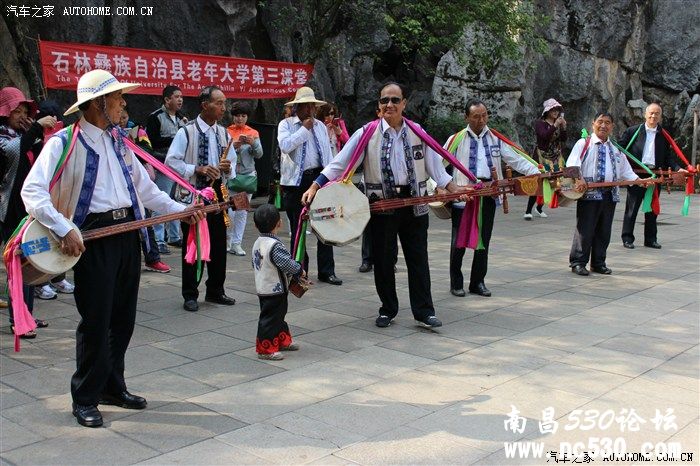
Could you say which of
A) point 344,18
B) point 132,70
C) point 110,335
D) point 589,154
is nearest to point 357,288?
point 589,154

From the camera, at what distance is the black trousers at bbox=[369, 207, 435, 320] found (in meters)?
5.95

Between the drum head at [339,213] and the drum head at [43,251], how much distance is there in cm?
216

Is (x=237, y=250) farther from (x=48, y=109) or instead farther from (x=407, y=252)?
(x=48, y=109)

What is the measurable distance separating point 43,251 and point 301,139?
13.0ft

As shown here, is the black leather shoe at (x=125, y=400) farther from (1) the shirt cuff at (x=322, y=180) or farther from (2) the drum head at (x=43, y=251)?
(1) the shirt cuff at (x=322, y=180)

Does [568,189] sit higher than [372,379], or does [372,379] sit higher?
[568,189]

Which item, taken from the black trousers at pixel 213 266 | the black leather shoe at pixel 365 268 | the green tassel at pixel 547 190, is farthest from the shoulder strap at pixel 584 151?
the black trousers at pixel 213 266

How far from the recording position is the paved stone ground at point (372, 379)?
376cm

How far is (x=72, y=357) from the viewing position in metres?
5.18

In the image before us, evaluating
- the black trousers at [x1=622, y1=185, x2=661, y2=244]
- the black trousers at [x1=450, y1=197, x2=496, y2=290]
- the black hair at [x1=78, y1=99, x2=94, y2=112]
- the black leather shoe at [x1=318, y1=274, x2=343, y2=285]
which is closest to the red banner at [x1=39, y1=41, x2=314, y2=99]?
the black leather shoe at [x1=318, y1=274, x2=343, y2=285]

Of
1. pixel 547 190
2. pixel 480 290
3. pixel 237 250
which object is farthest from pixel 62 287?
pixel 547 190

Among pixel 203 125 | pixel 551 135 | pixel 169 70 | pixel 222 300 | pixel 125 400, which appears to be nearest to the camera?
pixel 125 400

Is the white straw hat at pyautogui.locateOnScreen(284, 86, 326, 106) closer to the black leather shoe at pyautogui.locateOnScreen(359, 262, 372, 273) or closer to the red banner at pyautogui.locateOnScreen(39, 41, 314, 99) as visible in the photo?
the black leather shoe at pyautogui.locateOnScreen(359, 262, 372, 273)

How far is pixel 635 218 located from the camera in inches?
408
